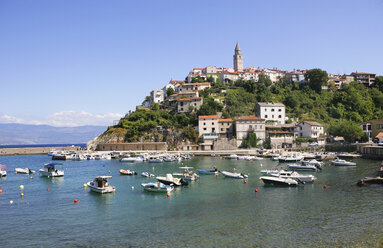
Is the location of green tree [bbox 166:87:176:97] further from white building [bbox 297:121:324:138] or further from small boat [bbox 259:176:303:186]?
small boat [bbox 259:176:303:186]

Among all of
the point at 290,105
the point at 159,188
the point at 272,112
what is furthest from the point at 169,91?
the point at 159,188

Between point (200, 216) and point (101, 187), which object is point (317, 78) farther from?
point (200, 216)

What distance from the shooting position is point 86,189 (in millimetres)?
40812

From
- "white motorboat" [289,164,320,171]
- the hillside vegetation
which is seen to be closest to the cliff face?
the hillside vegetation

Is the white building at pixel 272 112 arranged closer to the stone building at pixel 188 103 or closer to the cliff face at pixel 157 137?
the stone building at pixel 188 103

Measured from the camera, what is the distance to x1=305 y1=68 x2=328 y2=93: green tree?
387ft

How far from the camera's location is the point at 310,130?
87625 mm

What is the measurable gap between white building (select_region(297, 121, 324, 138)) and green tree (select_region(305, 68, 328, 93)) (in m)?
34.1

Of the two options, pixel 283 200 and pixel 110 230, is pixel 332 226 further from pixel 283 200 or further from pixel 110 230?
pixel 110 230

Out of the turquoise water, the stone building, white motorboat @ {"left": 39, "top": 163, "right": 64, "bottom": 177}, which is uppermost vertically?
the stone building

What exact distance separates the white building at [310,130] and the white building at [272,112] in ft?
25.1

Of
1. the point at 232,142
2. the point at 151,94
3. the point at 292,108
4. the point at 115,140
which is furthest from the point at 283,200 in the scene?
the point at 151,94

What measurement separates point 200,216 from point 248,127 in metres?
63.0

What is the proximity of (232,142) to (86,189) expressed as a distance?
52952 mm
